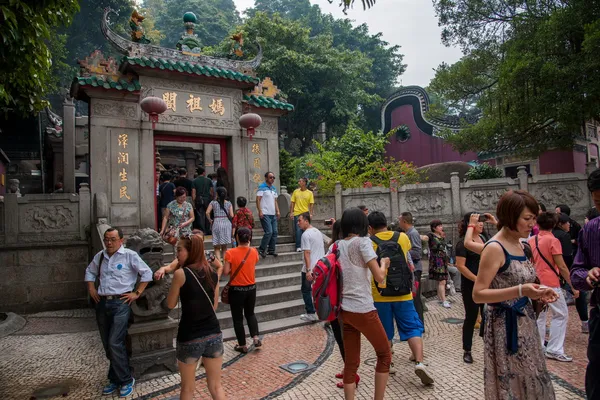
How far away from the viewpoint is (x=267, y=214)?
8.05 m

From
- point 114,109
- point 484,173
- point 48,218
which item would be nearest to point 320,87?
point 484,173

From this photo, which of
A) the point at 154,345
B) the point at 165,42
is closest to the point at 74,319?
the point at 154,345

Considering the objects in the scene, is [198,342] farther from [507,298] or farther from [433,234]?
[433,234]

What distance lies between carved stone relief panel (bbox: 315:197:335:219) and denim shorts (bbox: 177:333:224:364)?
9.21 meters

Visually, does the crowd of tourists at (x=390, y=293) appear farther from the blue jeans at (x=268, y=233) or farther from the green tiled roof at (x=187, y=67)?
the green tiled roof at (x=187, y=67)

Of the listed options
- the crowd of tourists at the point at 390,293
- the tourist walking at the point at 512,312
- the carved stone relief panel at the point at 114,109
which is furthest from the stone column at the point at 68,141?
the tourist walking at the point at 512,312

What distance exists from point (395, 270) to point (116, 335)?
9.78 ft

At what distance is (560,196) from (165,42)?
1464 inches

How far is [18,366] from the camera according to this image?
506 cm

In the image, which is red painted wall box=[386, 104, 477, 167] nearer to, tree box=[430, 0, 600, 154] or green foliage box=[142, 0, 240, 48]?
tree box=[430, 0, 600, 154]

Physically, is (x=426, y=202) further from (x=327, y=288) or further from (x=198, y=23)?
(x=198, y=23)

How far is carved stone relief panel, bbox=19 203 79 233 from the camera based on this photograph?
8.05 m

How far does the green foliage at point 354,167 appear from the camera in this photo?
13.4m

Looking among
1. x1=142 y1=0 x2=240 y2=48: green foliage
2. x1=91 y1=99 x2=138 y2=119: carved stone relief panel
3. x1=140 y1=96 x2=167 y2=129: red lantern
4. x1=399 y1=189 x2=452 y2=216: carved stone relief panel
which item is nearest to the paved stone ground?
x1=140 y1=96 x2=167 y2=129: red lantern
